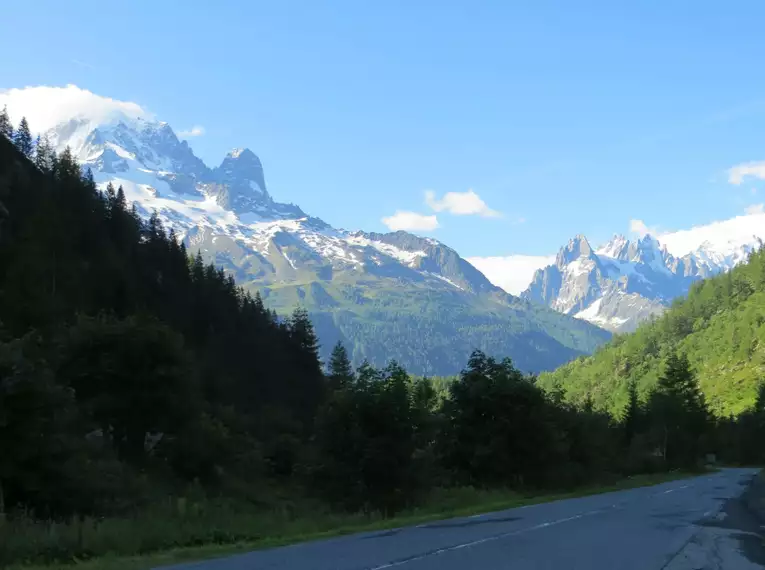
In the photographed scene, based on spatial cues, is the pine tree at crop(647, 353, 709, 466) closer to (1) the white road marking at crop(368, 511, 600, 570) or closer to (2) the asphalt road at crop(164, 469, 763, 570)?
(2) the asphalt road at crop(164, 469, 763, 570)

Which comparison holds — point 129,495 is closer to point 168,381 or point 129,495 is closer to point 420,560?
point 168,381

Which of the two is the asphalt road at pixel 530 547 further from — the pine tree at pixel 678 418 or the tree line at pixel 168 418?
the pine tree at pixel 678 418

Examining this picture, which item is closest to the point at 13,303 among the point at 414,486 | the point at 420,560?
the point at 414,486

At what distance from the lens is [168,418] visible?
1695 inches

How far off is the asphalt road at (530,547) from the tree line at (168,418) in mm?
8644

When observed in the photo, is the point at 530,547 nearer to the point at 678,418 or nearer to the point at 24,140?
the point at 678,418

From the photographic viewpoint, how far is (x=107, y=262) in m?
Answer: 88.8

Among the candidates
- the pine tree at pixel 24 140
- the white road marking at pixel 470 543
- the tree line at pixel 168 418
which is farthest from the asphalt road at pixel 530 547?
the pine tree at pixel 24 140

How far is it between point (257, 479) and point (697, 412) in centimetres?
7832

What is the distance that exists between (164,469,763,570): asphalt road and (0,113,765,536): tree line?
8644 mm

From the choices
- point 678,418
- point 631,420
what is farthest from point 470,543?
point 631,420

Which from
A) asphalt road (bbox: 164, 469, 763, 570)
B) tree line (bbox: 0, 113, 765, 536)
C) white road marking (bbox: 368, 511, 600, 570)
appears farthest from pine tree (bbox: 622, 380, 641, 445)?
white road marking (bbox: 368, 511, 600, 570)

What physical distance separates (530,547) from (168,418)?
31.2m

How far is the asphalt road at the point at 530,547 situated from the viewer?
44.5ft
